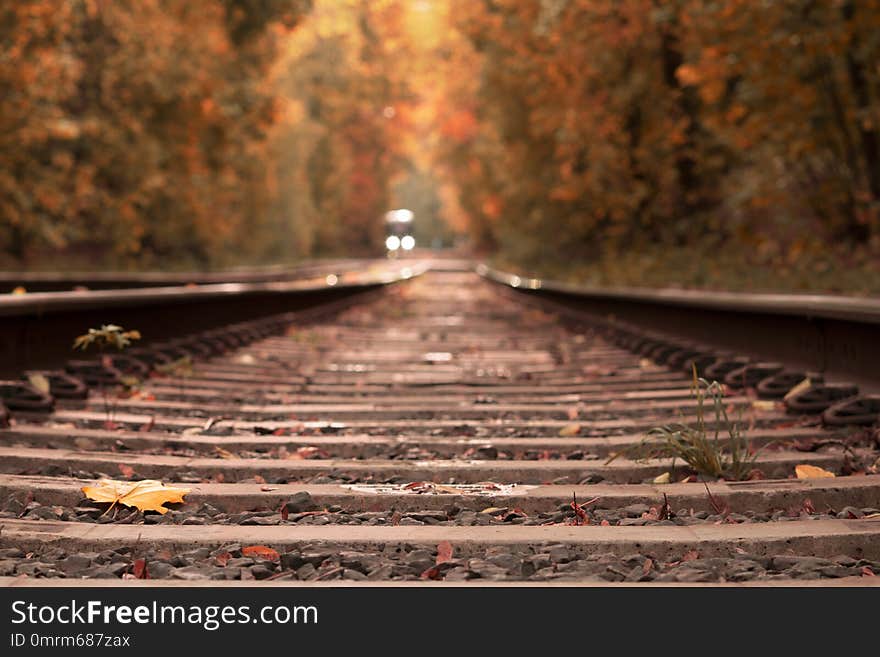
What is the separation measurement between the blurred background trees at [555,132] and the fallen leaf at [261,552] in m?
10.4

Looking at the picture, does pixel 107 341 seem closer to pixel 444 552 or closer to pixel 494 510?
pixel 494 510

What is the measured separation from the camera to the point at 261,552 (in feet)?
10.4

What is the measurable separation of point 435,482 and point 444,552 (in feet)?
3.65

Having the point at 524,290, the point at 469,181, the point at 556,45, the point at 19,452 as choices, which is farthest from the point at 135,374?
the point at 469,181

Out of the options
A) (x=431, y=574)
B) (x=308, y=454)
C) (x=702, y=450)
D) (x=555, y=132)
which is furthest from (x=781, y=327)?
(x=555, y=132)

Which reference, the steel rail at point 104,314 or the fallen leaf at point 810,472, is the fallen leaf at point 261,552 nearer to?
the fallen leaf at point 810,472

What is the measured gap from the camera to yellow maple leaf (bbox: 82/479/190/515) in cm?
368

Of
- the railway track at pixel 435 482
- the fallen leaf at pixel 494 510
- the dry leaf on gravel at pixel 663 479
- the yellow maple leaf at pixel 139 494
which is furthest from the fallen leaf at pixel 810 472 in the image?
the yellow maple leaf at pixel 139 494

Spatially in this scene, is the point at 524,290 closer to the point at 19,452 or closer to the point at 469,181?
the point at 19,452

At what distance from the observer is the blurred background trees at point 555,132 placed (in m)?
16.9

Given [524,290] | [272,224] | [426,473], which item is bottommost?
[426,473]

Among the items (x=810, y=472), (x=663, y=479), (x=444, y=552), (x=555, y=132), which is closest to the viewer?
(x=444, y=552)

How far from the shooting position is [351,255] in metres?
74.2
